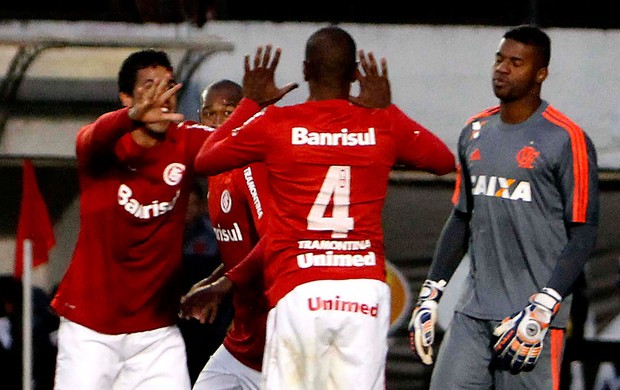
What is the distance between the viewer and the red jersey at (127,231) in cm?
597

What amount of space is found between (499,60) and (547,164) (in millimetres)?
500

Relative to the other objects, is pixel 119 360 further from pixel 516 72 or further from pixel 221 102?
pixel 516 72

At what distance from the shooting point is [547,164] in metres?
5.77

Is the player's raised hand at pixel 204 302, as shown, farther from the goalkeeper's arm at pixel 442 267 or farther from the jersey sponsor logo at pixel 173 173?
the goalkeeper's arm at pixel 442 267

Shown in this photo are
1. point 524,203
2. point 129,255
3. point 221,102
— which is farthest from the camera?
point 221,102

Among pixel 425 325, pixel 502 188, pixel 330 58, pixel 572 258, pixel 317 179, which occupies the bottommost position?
pixel 425 325

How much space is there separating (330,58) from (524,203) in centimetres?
108

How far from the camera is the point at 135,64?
600cm

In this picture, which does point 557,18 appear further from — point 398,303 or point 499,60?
point 499,60

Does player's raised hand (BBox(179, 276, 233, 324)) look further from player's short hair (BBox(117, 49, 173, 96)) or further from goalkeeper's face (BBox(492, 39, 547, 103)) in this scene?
goalkeeper's face (BBox(492, 39, 547, 103))

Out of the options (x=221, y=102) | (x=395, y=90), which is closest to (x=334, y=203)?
(x=221, y=102)

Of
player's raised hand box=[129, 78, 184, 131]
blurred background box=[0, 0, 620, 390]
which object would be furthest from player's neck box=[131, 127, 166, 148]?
blurred background box=[0, 0, 620, 390]

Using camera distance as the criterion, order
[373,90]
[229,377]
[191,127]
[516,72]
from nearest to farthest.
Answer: [373,90] < [516,72] < [191,127] < [229,377]

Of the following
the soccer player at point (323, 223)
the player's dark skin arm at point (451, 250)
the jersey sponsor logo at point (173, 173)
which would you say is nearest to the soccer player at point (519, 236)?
the player's dark skin arm at point (451, 250)
